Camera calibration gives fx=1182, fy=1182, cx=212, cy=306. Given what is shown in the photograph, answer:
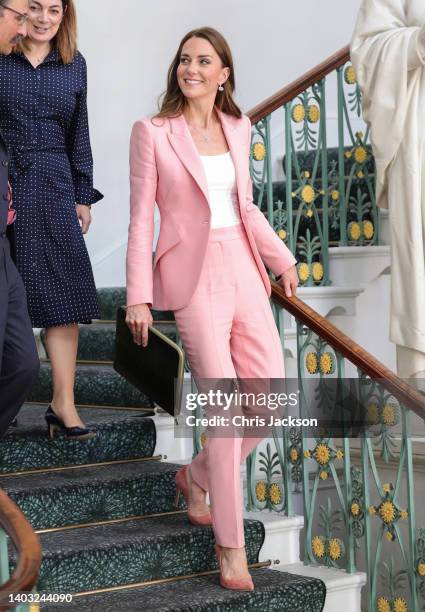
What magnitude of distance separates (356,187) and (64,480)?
214cm

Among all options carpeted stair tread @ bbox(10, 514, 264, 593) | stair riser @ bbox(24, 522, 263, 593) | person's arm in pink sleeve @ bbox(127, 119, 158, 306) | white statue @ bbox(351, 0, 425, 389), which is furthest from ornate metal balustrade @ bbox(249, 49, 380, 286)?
stair riser @ bbox(24, 522, 263, 593)

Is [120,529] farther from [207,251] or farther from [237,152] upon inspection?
[237,152]

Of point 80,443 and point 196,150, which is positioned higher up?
point 196,150

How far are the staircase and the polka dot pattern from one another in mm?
499

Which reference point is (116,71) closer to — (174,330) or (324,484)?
(174,330)

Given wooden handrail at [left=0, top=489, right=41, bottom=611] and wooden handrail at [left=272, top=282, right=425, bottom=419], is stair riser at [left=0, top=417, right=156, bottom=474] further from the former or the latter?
wooden handrail at [left=0, top=489, right=41, bottom=611]

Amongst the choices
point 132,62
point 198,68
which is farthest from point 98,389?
point 132,62

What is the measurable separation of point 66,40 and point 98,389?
1.46m

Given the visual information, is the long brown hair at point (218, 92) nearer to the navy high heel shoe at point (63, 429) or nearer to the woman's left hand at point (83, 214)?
the woman's left hand at point (83, 214)

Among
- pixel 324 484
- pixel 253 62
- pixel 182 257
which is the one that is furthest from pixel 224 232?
pixel 253 62

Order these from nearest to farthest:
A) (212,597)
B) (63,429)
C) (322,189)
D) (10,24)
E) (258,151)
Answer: (10,24) → (212,597) → (63,429) → (258,151) → (322,189)

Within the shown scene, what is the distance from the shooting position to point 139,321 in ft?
11.7

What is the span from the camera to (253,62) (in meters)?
7.06

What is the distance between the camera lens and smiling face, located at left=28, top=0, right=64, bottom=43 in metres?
3.95
